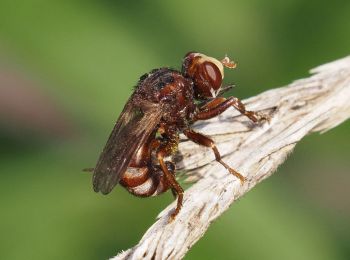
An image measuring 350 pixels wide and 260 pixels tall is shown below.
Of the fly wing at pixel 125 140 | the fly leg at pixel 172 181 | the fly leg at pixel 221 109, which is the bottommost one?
the fly leg at pixel 172 181

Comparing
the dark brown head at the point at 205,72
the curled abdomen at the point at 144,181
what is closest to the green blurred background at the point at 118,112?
the curled abdomen at the point at 144,181

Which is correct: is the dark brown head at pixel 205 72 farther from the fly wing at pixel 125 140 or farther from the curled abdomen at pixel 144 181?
the curled abdomen at pixel 144 181

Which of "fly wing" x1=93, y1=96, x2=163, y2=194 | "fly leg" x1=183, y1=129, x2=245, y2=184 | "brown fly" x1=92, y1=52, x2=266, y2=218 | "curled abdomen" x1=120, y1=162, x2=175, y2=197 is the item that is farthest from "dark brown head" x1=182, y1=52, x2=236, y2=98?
"curled abdomen" x1=120, y1=162, x2=175, y2=197

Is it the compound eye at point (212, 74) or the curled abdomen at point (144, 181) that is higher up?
the compound eye at point (212, 74)

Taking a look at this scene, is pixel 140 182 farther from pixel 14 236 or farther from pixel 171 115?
pixel 14 236

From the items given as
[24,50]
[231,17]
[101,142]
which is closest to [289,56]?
[231,17]

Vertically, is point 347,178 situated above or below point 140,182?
below

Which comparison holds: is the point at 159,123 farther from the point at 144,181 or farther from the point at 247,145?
the point at 247,145
